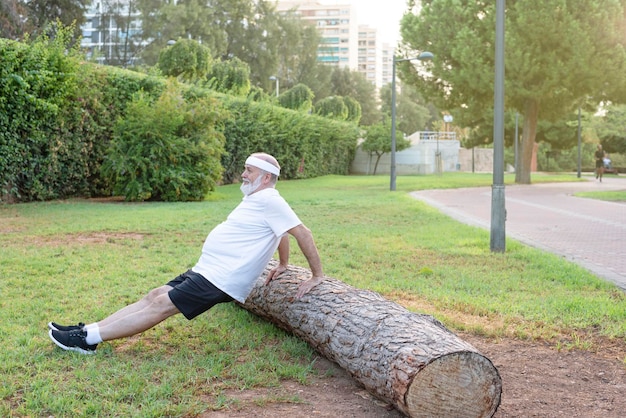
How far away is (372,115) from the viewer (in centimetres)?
8438

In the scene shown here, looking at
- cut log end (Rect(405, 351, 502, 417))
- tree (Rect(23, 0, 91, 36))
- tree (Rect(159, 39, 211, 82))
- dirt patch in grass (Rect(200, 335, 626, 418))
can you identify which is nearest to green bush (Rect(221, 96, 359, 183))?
tree (Rect(159, 39, 211, 82))

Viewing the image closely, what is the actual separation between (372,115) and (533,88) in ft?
185

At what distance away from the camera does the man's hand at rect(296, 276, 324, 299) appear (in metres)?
4.74

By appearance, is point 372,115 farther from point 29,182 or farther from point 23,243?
point 23,243

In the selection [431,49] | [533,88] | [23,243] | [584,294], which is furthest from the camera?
[431,49]

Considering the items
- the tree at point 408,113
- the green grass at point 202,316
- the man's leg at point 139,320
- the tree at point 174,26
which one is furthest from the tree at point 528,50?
the tree at point 408,113

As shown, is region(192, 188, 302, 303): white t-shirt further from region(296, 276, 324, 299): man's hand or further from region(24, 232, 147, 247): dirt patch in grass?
region(24, 232, 147, 247): dirt patch in grass

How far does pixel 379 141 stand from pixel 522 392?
4124cm

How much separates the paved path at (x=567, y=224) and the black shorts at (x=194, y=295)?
4.10 m

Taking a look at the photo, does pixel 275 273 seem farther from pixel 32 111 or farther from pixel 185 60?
pixel 185 60

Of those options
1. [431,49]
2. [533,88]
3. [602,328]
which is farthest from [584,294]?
[431,49]

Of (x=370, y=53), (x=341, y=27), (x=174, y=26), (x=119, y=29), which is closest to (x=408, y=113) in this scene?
(x=119, y=29)

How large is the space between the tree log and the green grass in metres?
0.28

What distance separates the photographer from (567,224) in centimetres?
1300
